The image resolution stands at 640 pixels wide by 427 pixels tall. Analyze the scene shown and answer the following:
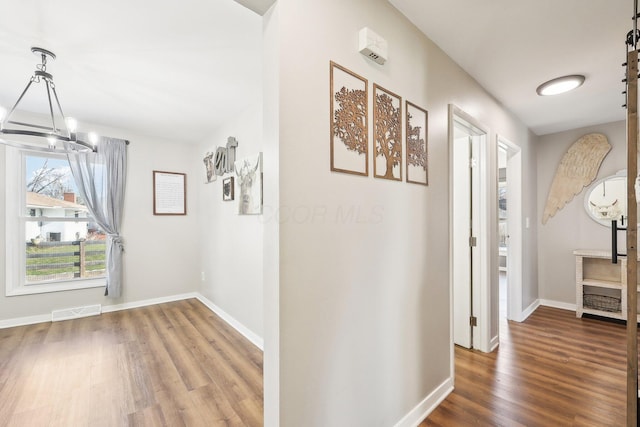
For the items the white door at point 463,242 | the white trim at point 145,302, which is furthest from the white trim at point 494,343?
the white trim at point 145,302

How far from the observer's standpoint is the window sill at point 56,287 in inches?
127

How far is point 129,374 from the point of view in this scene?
225 centimetres

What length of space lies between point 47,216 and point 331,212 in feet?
13.3

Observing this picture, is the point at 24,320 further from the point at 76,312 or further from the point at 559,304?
the point at 559,304

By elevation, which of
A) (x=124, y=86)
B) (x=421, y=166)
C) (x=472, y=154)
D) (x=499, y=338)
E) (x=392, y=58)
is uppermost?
(x=124, y=86)

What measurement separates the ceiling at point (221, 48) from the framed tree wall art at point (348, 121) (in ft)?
2.12

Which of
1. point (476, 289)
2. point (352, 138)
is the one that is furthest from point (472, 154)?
point (352, 138)

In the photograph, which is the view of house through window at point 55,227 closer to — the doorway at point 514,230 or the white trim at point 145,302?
the white trim at point 145,302

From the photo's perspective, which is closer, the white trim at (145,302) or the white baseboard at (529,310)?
the white baseboard at (529,310)

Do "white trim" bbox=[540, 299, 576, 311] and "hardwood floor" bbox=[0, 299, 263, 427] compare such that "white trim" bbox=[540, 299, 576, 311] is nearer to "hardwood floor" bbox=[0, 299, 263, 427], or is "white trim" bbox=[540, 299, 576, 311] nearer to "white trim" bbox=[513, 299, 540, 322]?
"white trim" bbox=[513, 299, 540, 322]

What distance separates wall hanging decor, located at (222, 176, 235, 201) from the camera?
10.6ft

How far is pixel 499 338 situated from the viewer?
2898mm

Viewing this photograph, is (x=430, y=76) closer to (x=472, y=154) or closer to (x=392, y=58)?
(x=392, y=58)

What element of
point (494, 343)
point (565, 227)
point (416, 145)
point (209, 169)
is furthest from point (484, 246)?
point (209, 169)
